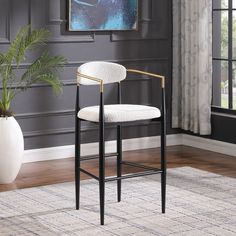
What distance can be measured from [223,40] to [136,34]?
2.83 feet

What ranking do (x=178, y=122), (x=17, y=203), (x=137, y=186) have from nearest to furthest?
(x=17, y=203)
(x=137, y=186)
(x=178, y=122)

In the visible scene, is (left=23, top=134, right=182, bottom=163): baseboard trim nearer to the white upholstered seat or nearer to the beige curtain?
the beige curtain

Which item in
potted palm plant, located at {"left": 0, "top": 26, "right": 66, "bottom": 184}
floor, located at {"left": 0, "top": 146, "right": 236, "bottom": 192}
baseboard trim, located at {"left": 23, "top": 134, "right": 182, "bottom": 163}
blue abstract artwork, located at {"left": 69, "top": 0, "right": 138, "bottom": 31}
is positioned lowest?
floor, located at {"left": 0, "top": 146, "right": 236, "bottom": 192}

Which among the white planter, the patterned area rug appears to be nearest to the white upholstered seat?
the patterned area rug

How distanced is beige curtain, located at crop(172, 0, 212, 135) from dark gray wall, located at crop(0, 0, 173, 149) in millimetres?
100

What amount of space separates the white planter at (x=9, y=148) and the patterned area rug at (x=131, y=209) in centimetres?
32

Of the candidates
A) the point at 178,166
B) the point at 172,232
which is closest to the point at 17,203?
the point at 172,232

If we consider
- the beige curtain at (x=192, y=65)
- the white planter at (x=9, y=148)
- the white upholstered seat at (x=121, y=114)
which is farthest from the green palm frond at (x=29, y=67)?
the beige curtain at (x=192, y=65)

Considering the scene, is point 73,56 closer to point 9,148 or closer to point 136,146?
point 136,146

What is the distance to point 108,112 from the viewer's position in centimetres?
425

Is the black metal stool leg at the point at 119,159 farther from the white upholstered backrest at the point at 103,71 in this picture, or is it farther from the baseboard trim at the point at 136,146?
the baseboard trim at the point at 136,146

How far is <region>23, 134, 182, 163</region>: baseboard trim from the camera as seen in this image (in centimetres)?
→ 635

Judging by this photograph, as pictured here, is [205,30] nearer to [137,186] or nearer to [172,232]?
[137,186]

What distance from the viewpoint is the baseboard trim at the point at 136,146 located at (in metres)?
6.38
